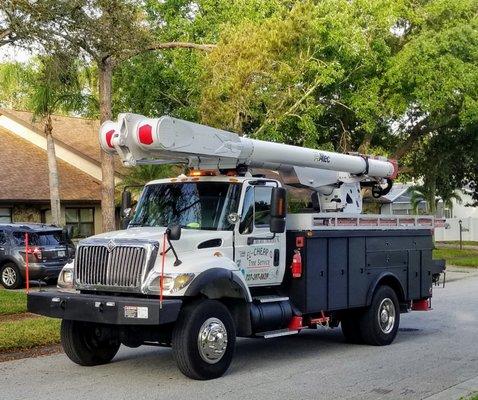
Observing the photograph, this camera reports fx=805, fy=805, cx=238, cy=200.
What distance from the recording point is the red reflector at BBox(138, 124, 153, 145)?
30.4 feet

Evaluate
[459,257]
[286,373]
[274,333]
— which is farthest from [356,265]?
[459,257]

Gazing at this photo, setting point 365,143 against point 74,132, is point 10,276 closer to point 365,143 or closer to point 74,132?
point 365,143

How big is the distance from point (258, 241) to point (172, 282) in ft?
5.59

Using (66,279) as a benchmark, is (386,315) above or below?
below

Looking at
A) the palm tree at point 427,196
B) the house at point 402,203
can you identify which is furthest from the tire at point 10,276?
the house at point 402,203

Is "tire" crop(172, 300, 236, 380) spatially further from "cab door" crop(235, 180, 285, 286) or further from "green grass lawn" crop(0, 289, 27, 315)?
"green grass lawn" crop(0, 289, 27, 315)

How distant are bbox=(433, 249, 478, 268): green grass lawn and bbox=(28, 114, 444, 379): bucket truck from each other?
1937 centimetres

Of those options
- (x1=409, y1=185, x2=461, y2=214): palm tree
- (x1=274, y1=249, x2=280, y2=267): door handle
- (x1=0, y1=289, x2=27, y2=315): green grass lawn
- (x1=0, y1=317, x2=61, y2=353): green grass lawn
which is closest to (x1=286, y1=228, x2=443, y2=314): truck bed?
(x1=274, y1=249, x2=280, y2=267): door handle

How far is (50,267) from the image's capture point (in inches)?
822

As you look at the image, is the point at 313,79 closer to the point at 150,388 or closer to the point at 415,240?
the point at 415,240

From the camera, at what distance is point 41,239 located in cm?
2133

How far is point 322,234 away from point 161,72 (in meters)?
17.6

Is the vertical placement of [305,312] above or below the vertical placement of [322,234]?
below

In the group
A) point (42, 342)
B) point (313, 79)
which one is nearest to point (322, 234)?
point (42, 342)
